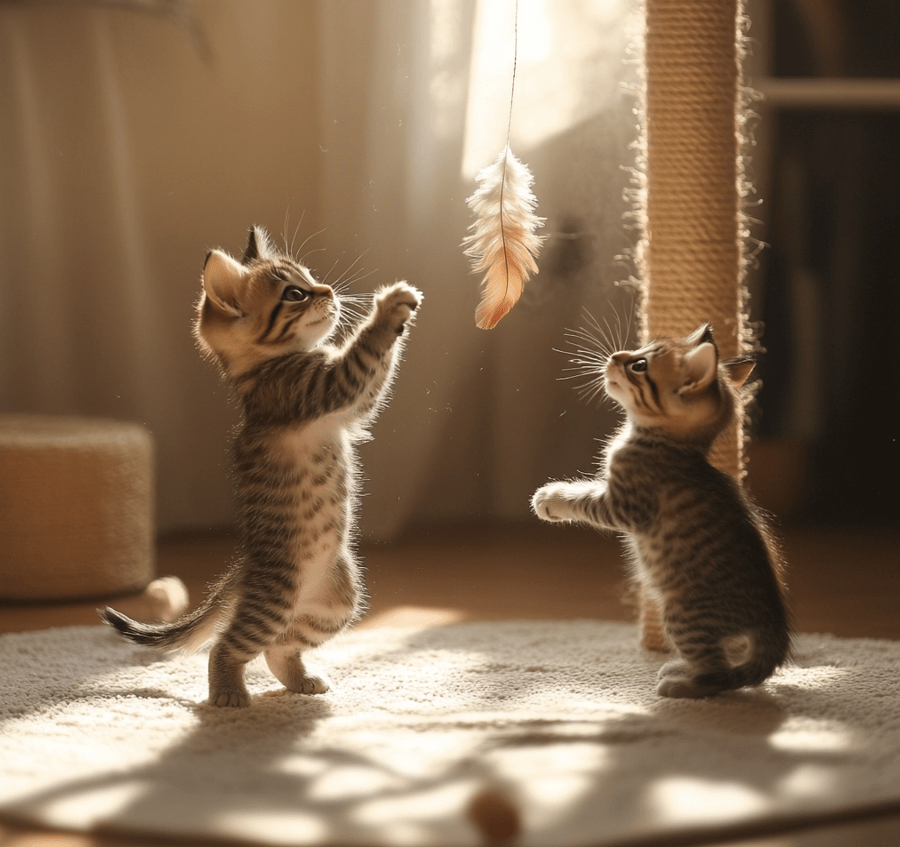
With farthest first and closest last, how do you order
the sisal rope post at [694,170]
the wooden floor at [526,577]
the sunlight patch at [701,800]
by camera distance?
1. the wooden floor at [526,577]
2. the sisal rope post at [694,170]
3. the sunlight patch at [701,800]

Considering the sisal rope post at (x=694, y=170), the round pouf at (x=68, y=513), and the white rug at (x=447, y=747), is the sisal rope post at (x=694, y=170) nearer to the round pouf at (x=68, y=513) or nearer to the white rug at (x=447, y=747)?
the white rug at (x=447, y=747)

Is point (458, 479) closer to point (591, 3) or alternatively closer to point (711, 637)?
point (591, 3)

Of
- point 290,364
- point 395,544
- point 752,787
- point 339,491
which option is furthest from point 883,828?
point 395,544

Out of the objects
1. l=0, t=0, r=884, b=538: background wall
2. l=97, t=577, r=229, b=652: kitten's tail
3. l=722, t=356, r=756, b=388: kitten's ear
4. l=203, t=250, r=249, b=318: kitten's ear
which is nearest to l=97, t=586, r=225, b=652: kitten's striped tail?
l=97, t=577, r=229, b=652: kitten's tail

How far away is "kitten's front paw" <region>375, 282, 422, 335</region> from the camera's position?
5.17 ft

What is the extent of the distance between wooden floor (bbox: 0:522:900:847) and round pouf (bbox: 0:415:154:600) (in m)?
0.06

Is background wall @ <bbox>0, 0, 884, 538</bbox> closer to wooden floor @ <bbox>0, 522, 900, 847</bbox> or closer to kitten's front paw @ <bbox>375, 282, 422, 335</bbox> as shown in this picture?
wooden floor @ <bbox>0, 522, 900, 847</bbox>

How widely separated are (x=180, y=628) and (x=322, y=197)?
151 centimetres

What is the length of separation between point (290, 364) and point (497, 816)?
73 centimetres

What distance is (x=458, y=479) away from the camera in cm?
304

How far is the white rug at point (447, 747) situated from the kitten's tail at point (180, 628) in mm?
88

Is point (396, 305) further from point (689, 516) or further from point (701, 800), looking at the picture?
point (701, 800)

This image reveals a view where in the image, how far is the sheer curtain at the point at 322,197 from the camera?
283 cm

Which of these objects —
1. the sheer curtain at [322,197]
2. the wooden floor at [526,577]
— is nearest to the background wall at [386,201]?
the sheer curtain at [322,197]
